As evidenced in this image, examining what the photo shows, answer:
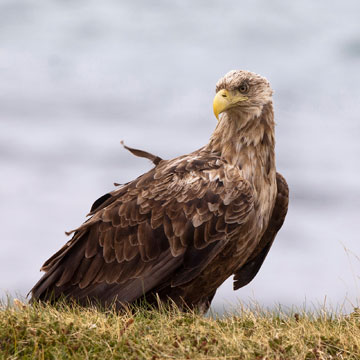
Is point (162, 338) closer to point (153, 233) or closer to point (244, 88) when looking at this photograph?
point (153, 233)

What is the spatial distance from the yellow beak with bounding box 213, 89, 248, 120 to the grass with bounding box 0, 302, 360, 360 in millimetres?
2584

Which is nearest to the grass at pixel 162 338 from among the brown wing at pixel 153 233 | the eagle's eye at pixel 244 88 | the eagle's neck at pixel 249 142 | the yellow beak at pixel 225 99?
the brown wing at pixel 153 233

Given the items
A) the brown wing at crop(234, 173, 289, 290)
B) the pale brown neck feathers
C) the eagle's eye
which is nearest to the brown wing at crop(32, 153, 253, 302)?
Result: the pale brown neck feathers

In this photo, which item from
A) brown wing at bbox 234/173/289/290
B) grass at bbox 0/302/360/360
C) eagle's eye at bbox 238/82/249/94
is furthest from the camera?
brown wing at bbox 234/173/289/290

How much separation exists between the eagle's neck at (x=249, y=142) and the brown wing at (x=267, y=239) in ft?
1.46

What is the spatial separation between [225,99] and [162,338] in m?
3.27

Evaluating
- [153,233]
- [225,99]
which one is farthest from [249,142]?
[153,233]

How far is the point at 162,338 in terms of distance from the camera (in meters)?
6.04

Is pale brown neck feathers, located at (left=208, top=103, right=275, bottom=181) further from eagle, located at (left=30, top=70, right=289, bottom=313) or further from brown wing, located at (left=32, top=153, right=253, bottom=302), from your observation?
brown wing, located at (left=32, top=153, right=253, bottom=302)

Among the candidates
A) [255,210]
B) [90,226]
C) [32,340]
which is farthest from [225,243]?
[32,340]

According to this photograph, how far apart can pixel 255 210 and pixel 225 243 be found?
0.61 metres

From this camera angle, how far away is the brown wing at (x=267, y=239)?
876 centimetres

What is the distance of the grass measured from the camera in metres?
5.70

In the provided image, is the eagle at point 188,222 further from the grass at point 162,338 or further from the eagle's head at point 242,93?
the grass at point 162,338
